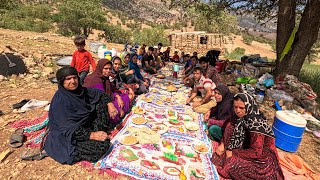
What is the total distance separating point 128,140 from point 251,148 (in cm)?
174

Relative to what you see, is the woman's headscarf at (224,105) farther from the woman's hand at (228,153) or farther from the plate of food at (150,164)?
the plate of food at (150,164)

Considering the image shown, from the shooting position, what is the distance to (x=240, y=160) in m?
2.56

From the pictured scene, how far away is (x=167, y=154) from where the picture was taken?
9.73 ft

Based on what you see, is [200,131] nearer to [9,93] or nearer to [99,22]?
[9,93]

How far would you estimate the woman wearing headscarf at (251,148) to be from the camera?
96.8 inches

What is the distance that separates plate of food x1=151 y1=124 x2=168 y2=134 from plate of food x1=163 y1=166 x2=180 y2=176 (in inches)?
34.7

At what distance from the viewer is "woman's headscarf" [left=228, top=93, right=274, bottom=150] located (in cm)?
245

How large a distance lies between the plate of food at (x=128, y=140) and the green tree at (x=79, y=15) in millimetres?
17901

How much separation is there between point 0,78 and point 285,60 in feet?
27.5

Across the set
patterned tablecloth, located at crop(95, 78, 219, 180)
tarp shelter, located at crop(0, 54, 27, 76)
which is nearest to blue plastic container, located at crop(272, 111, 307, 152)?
patterned tablecloth, located at crop(95, 78, 219, 180)

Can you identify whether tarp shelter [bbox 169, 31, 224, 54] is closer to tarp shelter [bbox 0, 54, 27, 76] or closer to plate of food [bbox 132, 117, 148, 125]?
tarp shelter [bbox 0, 54, 27, 76]

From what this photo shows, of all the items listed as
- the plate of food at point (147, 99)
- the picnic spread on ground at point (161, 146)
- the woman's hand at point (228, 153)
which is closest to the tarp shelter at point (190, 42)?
the plate of food at point (147, 99)

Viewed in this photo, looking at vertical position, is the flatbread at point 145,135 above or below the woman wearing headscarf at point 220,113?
below

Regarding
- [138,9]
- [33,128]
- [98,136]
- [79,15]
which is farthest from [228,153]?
[138,9]
